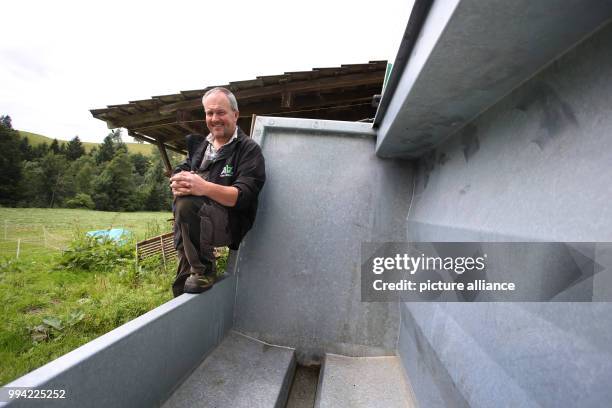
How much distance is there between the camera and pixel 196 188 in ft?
5.27

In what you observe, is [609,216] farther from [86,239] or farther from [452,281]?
[86,239]

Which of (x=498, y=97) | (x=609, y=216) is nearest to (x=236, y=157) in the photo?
(x=498, y=97)

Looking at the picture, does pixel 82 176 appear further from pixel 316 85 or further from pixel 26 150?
pixel 316 85

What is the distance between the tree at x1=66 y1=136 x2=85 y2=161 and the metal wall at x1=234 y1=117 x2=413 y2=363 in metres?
76.6

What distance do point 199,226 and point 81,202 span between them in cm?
5689

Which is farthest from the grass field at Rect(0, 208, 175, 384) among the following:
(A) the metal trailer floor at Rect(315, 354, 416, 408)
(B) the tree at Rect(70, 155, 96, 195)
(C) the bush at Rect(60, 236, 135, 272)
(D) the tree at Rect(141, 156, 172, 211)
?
(B) the tree at Rect(70, 155, 96, 195)

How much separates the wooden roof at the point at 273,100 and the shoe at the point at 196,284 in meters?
3.79

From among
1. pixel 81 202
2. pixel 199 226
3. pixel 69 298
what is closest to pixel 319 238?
pixel 199 226

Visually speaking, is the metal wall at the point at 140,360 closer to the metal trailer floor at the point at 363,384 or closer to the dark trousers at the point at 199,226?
the dark trousers at the point at 199,226

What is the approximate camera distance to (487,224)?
44.1 inches

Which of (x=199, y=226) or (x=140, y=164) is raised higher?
(x=140, y=164)

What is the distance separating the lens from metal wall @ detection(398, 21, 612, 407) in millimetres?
655

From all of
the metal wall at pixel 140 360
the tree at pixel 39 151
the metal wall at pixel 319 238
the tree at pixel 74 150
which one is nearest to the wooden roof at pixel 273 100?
the metal wall at pixel 319 238

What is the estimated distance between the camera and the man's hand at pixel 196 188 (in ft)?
5.26
